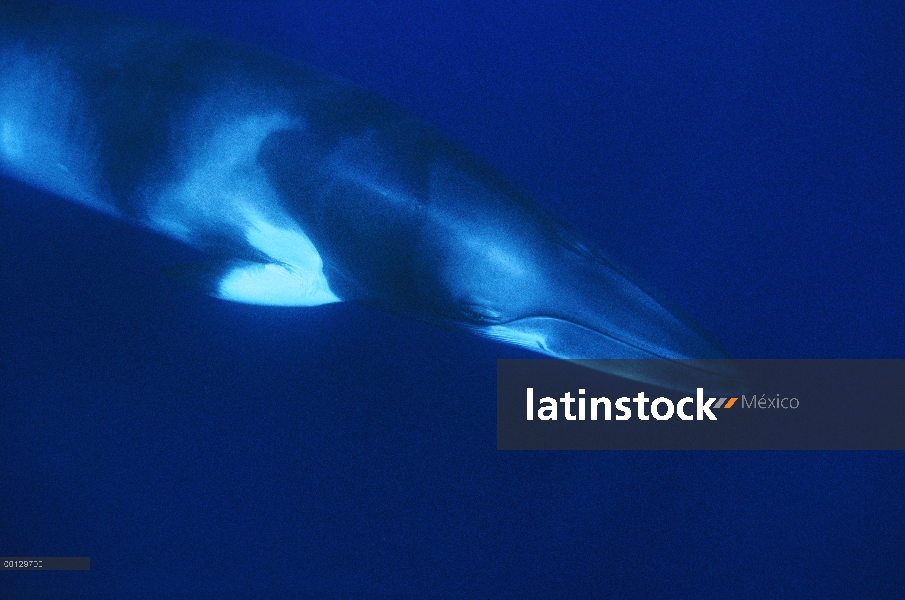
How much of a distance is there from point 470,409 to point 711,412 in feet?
7.11

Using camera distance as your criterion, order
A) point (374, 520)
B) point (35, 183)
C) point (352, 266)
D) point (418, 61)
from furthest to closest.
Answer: point (418, 61) < point (374, 520) < point (35, 183) < point (352, 266)

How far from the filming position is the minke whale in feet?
13.7

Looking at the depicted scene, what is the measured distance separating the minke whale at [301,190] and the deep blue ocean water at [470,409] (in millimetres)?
1185

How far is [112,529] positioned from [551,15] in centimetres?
Answer: 697

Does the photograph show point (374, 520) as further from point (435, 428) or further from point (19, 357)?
point (19, 357)

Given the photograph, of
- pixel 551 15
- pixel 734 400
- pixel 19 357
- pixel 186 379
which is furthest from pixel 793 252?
pixel 19 357

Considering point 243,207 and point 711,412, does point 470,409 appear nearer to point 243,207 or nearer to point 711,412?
point 711,412

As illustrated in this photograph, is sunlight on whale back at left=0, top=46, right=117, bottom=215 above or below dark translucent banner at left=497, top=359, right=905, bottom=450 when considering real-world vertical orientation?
above

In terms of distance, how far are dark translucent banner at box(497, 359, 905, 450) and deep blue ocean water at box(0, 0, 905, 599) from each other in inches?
6.1

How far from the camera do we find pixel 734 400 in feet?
16.2

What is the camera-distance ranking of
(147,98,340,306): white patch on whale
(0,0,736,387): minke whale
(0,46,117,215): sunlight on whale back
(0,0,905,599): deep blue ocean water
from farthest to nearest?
(0,0,905,599): deep blue ocean water, (0,46,117,215): sunlight on whale back, (147,98,340,306): white patch on whale, (0,0,736,387): minke whale

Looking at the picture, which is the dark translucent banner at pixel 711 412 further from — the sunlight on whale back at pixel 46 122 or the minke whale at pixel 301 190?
the sunlight on whale back at pixel 46 122

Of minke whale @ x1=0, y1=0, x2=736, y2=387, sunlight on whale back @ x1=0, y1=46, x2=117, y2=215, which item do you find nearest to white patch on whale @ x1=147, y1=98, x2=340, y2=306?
minke whale @ x1=0, y1=0, x2=736, y2=387

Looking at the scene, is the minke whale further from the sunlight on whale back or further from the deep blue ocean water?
the deep blue ocean water
